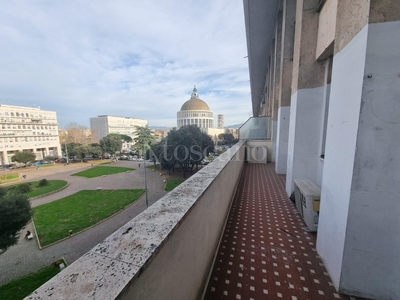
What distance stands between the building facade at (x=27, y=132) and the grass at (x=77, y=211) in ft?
123

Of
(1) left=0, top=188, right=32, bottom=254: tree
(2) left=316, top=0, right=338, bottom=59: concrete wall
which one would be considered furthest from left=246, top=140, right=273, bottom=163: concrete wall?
(1) left=0, top=188, right=32, bottom=254: tree

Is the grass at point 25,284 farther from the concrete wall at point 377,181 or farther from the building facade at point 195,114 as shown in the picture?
the building facade at point 195,114

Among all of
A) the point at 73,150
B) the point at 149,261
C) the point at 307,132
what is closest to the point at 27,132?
the point at 73,150

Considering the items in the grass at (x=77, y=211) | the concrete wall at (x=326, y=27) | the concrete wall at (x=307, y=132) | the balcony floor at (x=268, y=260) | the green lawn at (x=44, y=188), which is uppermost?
the concrete wall at (x=326, y=27)

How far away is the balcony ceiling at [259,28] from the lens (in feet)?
25.0

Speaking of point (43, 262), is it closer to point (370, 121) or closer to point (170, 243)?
point (170, 243)

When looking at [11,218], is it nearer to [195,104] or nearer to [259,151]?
[259,151]

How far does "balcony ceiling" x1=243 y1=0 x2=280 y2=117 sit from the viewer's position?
7606mm

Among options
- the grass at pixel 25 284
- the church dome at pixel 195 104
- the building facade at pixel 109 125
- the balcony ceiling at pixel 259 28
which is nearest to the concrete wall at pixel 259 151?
the balcony ceiling at pixel 259 28

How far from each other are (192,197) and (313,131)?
12.7 feet

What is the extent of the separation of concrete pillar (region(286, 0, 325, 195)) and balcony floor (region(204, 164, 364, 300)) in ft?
3.88

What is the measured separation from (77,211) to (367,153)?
17.2 metres

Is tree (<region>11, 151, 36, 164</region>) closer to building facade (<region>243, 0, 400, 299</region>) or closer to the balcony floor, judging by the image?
the balcony floor

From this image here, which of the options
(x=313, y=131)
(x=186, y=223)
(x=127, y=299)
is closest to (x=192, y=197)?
(x=186, y=223)
